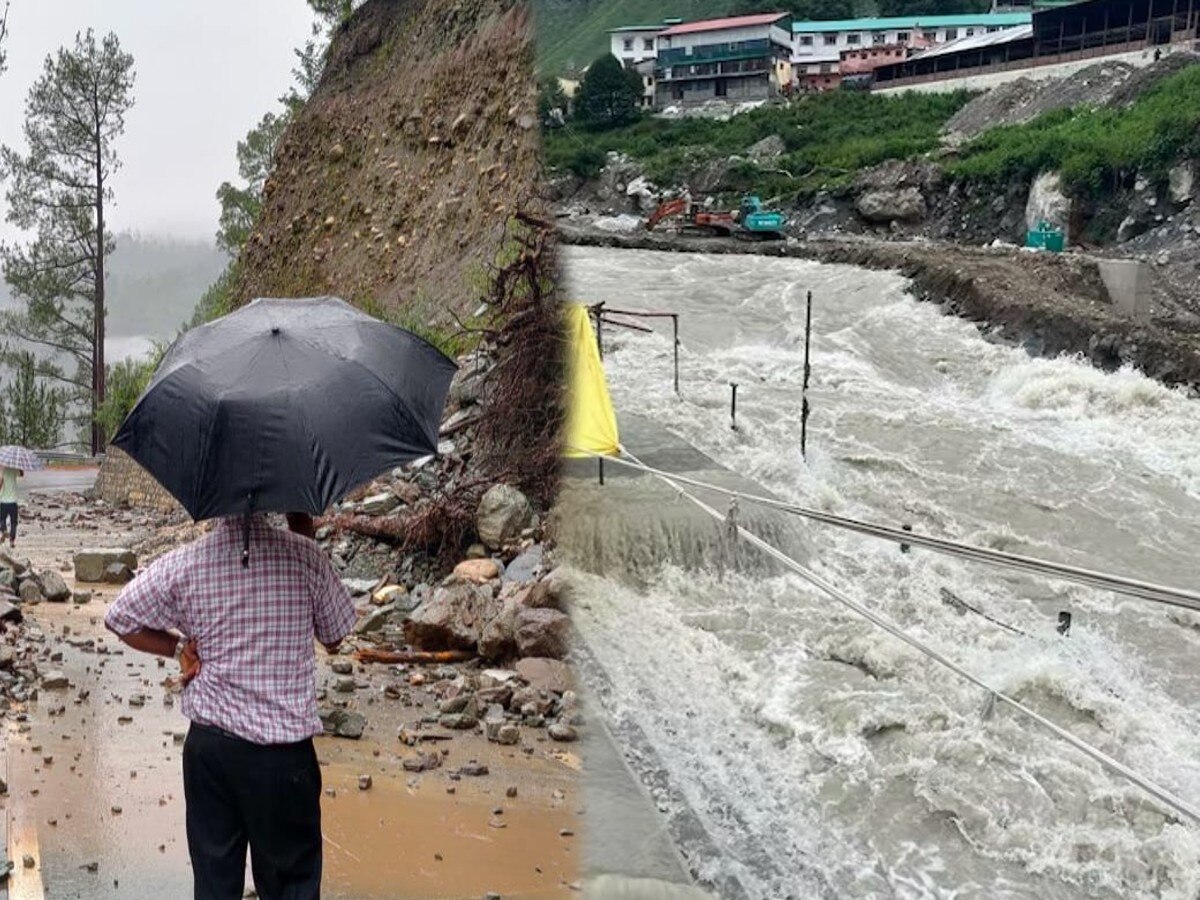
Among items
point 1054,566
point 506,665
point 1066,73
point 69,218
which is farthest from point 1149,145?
point 1054,566

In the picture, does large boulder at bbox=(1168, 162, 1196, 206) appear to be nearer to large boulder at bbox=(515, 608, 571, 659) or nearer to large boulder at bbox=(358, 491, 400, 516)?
large boulder at bbox=(358, 491, 400, 516)

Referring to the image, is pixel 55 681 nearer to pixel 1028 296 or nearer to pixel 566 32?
pixel 566 32

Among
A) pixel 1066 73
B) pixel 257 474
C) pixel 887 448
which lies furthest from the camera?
pixel 1066 73

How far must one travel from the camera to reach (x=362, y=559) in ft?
18.8

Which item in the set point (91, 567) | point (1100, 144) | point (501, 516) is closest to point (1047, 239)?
point (1100, 144)

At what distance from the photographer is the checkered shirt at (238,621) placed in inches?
76.3

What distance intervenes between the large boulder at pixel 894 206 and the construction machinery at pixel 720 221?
181 inches

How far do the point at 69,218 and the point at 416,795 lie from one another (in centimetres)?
2131

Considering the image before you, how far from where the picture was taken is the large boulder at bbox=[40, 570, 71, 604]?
19.5 ft

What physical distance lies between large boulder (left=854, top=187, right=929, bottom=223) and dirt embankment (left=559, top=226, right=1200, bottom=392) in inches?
235

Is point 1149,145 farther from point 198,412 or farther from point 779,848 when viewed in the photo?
point 198,412

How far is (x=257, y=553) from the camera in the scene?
6.42 feet

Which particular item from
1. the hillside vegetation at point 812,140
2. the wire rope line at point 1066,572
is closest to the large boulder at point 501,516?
the wire rope line at point 1066,572

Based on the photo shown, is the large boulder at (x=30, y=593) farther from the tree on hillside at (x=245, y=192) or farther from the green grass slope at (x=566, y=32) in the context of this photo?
the tree on hillside at (x=245, y=192)
